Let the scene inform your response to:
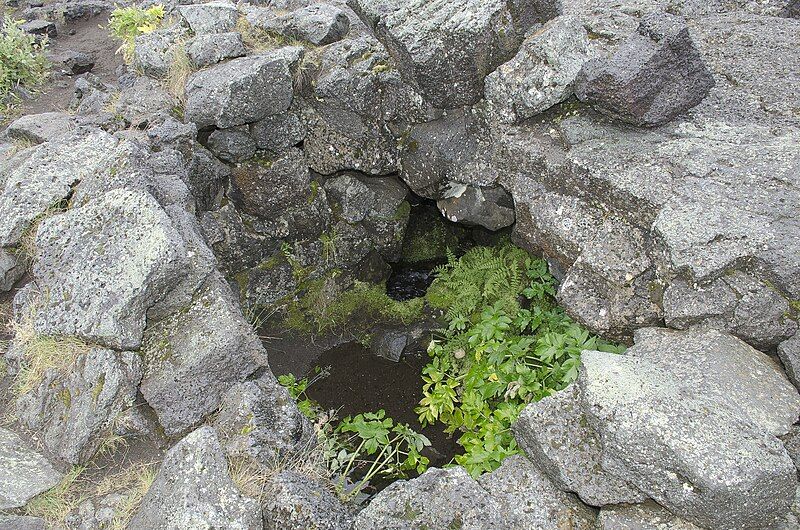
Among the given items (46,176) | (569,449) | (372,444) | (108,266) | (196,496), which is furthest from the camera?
(372,444)

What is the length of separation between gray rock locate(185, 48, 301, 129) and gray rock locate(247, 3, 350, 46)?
0.73 metres

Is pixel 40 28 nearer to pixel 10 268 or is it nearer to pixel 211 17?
pixel 211 17

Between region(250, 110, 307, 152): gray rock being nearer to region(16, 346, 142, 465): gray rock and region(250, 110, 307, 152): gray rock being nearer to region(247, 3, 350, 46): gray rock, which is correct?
region(247, 3, 350, 46): gray rock

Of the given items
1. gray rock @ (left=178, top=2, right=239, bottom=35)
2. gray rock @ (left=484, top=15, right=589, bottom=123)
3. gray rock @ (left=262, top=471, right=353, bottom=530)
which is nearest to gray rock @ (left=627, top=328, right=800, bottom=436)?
gray rock @ (left=262, top=471, right=353, bottom=530)

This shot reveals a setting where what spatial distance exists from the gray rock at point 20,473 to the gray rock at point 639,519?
4.96 m

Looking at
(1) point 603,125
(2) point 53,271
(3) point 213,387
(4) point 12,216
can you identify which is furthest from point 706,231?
(4) point 12,216

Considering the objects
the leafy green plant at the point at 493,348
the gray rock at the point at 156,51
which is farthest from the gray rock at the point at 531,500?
the gray rock at the point at 156,51

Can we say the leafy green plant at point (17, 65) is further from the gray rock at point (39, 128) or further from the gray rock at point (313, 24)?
the gray rock at point (313, 24)

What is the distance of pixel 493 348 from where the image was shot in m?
8.38

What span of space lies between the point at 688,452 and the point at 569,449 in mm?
1005

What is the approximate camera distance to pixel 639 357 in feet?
19.4

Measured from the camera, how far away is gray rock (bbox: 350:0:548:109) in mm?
8250

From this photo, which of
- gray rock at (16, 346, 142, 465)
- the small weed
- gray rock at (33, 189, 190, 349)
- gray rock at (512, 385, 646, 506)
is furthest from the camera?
gray rock at (33, 189, 190, 349)

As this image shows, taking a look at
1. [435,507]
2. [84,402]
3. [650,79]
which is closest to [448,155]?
[650,79]
